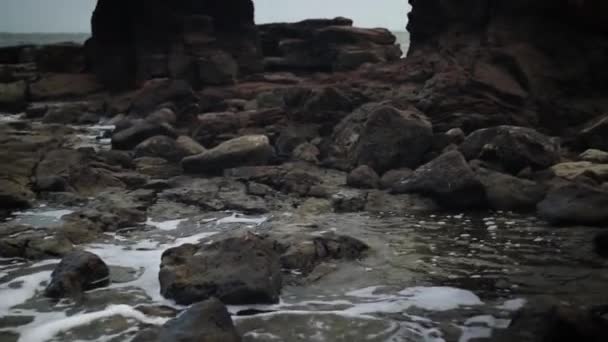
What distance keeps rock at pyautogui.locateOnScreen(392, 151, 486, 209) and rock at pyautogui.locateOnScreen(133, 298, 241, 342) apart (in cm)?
423

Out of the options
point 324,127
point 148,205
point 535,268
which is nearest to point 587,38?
point 324,127

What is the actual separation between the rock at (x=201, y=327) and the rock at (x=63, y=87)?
685 inches

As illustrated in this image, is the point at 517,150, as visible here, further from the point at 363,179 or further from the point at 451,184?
the point at 363,179

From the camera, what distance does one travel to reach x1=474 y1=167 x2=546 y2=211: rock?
7.26 meters

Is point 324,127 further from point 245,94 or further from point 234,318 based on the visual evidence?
point 234,318

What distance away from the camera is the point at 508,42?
42.4 feet

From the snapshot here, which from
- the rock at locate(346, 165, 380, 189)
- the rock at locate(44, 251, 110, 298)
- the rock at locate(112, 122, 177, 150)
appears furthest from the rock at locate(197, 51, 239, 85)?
the rock at locate(44, 251, 110, 298)

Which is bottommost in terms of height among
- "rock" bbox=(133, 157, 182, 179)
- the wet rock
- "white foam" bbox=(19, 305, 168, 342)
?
"white foam" bbox=(19, 305, 168, 342)

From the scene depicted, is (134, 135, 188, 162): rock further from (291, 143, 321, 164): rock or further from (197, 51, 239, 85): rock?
(197, 51, 239, 85): rock

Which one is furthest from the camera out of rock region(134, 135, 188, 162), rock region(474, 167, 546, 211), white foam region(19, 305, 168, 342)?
rock region(134, 135, 188, 162)

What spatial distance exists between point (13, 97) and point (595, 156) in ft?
55.3

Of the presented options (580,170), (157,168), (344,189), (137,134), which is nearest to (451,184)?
(344,189)

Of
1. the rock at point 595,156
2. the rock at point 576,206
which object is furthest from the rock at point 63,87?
the rock at point 576,206

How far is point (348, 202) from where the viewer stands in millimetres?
7562
